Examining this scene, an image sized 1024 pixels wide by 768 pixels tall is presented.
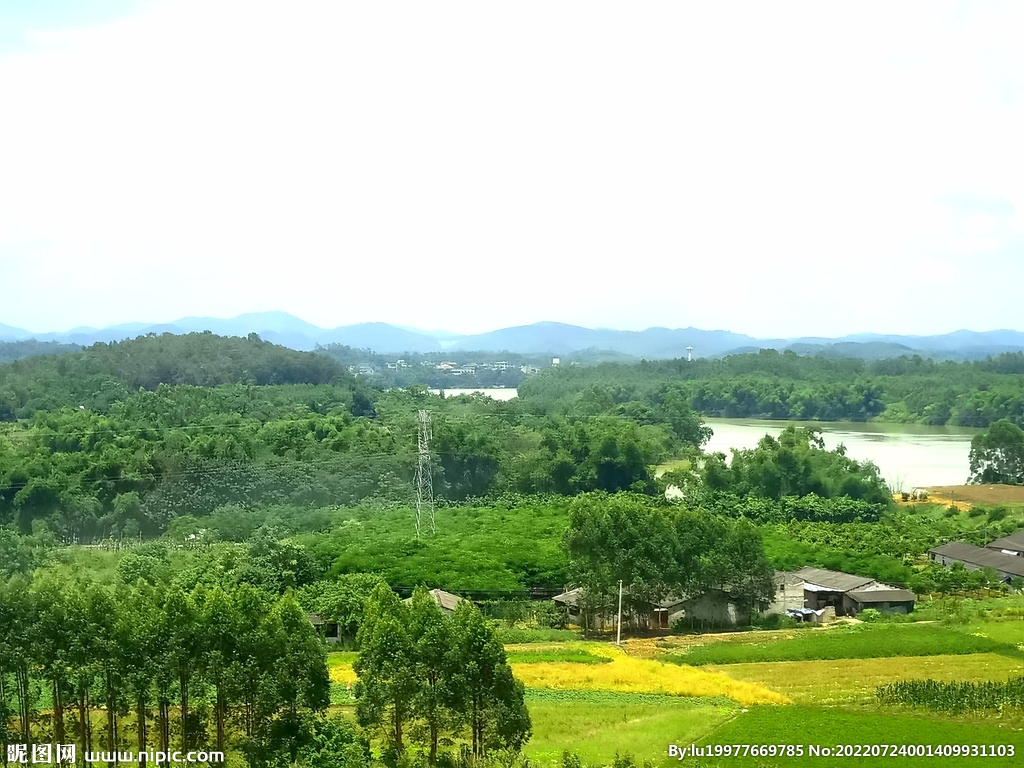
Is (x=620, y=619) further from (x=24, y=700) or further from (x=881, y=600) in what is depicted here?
(x=24, y=700)

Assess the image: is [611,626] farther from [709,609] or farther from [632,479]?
[632,479]

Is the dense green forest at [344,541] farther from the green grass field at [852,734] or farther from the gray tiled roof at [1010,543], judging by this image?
the green grass field at [852,734]

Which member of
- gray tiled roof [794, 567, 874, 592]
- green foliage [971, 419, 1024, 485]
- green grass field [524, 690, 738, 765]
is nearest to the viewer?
green grass field [524, 690, 738, 765]

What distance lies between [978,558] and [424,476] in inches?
675

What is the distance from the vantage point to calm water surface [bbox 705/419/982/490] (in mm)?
42750

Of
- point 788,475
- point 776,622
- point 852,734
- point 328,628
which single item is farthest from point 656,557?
point 788,475

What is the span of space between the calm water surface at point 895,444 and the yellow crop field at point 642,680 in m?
26.3

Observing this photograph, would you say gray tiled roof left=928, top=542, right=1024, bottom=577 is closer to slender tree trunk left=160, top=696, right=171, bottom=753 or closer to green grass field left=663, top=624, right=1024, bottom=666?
green grass field left=663, top=624, right=1024, bottom=666

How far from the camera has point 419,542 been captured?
25.2m

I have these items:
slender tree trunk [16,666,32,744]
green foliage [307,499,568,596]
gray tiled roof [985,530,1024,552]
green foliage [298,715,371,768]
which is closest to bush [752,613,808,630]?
green foliage [307,499,568,596]

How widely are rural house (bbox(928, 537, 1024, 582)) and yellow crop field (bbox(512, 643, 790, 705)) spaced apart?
466 inches

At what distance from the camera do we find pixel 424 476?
33.2m

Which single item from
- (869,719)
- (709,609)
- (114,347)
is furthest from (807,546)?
(114,347)

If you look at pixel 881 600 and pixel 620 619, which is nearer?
pixel 620 619
